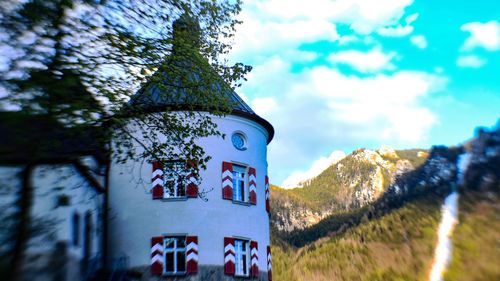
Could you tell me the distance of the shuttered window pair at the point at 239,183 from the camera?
21.5m

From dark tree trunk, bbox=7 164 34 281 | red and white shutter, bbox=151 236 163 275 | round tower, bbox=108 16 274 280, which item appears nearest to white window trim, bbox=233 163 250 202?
round tower, bbox=108 16 274 280

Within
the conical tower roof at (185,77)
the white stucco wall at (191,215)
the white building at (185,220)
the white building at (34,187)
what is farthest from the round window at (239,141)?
the white building at (34,187)

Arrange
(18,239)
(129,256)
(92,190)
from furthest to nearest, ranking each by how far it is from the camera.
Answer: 1. (129,256)
2. (92,190)
3. (18,239)

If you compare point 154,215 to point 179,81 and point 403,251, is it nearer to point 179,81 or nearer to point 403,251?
point 179,81

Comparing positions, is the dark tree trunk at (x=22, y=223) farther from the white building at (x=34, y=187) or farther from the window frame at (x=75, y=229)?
the window frame at (x=75, y=229)

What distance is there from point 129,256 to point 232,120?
686 centimetres

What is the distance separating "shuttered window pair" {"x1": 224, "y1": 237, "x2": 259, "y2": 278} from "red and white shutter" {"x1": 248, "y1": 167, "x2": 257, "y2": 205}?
177 centimetres

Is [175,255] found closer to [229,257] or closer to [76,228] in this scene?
[229,257]

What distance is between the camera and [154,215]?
68.5 ft

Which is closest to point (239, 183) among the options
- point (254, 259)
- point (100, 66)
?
point (254, 259)

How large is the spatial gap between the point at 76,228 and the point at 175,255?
427 centimetres

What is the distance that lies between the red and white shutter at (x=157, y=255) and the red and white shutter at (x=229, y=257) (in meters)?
2.46

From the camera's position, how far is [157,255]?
2034 cm

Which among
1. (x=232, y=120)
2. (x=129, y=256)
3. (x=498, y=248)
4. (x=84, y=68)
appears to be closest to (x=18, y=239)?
(x=84, y=68)
